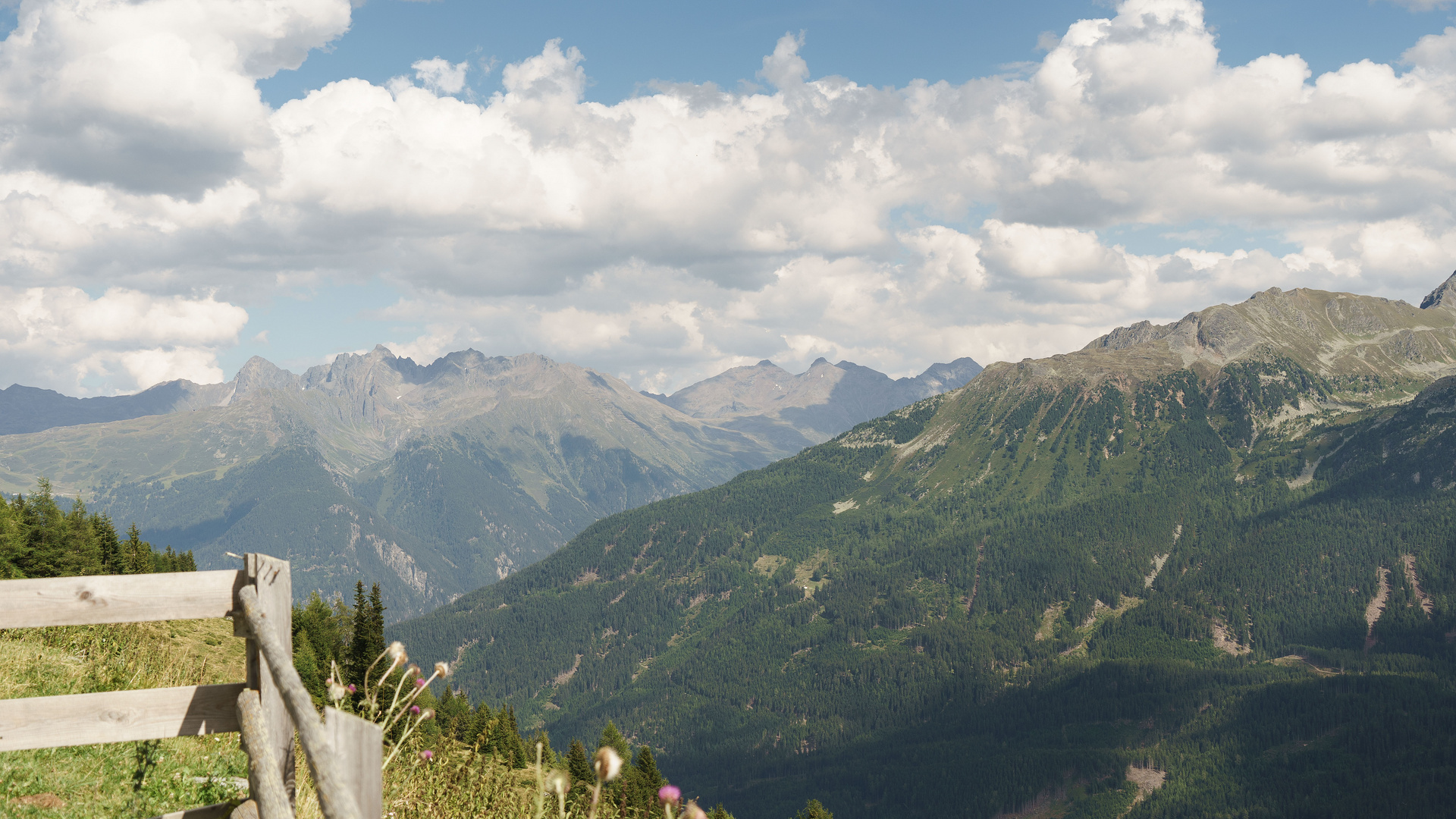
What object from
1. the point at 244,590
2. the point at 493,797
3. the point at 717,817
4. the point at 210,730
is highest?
the point at 244,590

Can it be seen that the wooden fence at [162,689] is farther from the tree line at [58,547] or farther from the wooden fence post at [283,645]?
the tree line at [58,547]

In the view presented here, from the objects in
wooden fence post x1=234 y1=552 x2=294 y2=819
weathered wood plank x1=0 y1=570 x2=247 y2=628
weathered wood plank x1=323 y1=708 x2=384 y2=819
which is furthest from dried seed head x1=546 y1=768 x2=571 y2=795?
weathered wood plank x1=0 y1=570 x2=247 y2=628

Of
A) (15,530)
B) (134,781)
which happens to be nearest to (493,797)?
(134,781)

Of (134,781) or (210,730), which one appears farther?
(134,781)

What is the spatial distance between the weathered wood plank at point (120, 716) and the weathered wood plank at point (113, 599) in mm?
609

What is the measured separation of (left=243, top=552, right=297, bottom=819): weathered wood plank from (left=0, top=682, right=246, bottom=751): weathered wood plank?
38cm

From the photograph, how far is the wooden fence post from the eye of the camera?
21.0ft

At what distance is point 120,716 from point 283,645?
170cm

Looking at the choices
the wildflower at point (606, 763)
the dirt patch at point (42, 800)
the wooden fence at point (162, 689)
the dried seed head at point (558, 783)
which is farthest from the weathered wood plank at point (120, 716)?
the wildflower at point (606, 763)

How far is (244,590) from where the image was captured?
6.40 metres

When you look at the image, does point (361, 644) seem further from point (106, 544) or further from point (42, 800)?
point (42, 800)

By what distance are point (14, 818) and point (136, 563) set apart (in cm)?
6109

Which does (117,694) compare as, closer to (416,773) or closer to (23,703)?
(23,703)

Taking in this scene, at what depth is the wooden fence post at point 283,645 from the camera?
6414 millimetres
